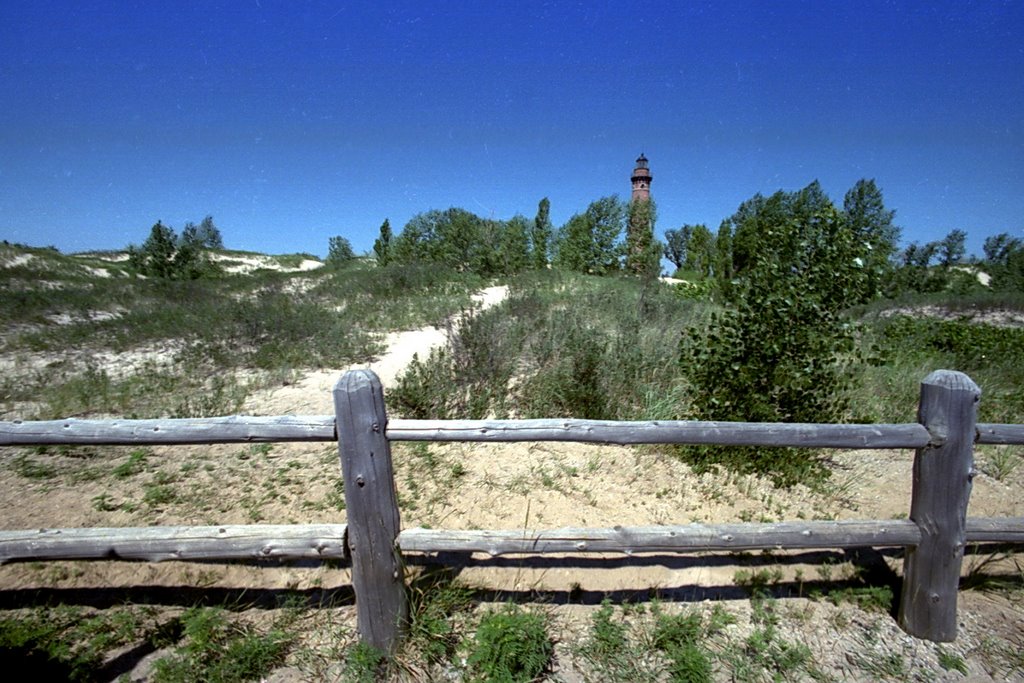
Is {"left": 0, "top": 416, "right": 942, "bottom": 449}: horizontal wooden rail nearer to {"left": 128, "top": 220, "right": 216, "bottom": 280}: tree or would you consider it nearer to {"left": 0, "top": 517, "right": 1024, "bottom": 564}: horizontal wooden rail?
{"left": 0, "top": 517, "right": 1024, "bottom": 564}: horizontal wooden rail

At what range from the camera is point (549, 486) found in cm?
386

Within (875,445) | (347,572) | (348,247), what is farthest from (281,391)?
(348,247)

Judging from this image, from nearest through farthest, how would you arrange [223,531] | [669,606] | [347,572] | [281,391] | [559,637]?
[223,531] → [559,637] → [669,606] → [347,572] → [281,391]

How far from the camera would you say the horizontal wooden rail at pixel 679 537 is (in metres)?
2.37

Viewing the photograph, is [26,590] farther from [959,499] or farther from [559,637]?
[959,499]

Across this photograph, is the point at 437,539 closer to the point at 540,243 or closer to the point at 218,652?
the point at 218,652

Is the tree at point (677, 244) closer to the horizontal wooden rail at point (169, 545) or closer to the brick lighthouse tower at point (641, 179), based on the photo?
the brick lighthouse tower at point (641, 179)

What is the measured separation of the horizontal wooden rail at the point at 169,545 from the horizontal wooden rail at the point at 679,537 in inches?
21.5

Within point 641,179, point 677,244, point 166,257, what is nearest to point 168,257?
point 166,257

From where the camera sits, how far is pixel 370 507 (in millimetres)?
2186

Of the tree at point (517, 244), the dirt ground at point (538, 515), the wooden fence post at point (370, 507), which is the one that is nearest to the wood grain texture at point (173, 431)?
the wooden fence post at point (370, 507)

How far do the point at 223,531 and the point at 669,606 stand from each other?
268 centimetres

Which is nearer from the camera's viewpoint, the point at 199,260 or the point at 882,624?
the point at 882,624

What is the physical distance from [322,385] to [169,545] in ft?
14.9
